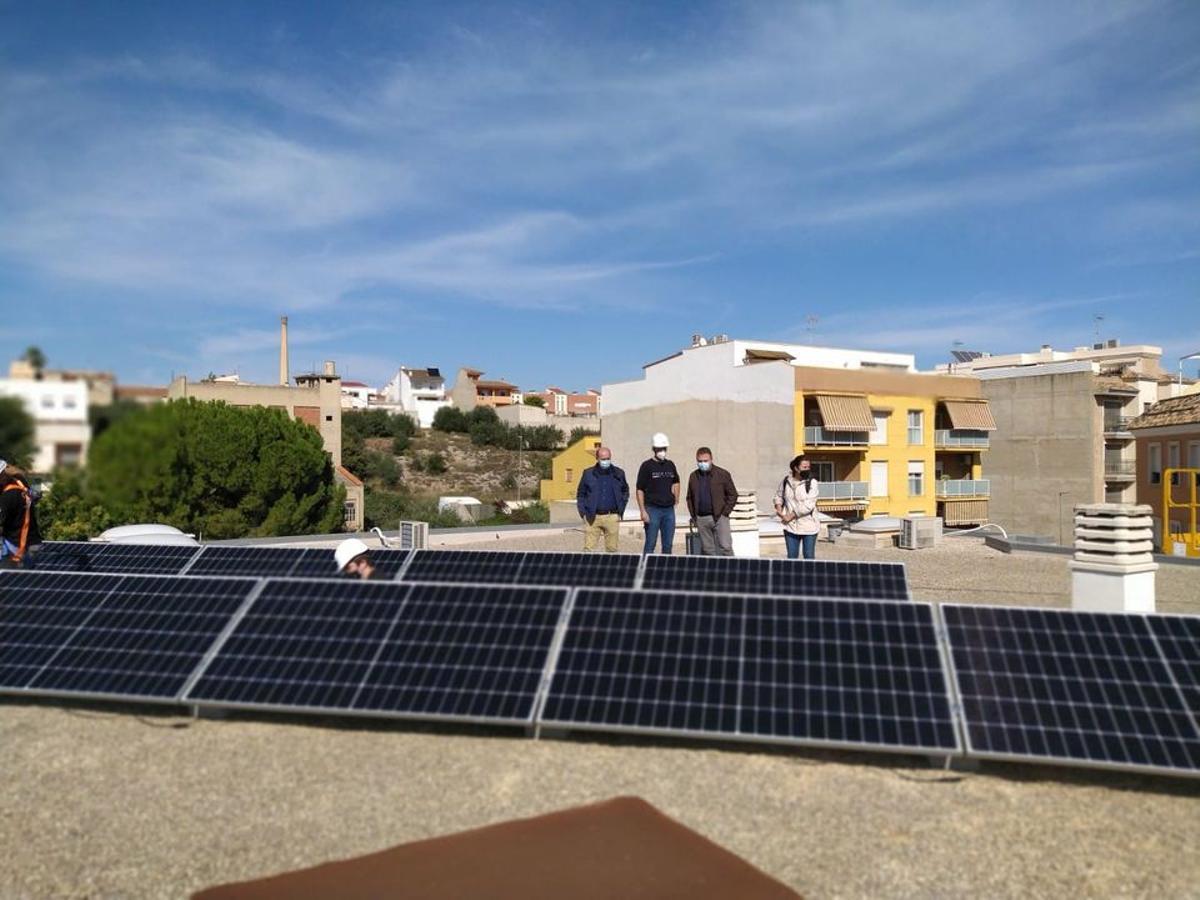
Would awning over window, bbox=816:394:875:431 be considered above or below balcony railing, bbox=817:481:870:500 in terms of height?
above

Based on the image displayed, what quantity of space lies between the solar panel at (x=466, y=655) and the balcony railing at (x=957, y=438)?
171ft

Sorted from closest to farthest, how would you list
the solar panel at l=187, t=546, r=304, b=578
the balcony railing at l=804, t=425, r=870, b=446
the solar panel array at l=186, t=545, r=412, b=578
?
the solar panel array at l=186, t=545, r=412, b=578 < the solar panel at l=187, t=546, r=304, b=578 < the balcony railing at l=804, t=425, r=870, b=446

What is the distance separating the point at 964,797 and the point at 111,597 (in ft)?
20.8

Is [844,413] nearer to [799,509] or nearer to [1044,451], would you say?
[1044,451]

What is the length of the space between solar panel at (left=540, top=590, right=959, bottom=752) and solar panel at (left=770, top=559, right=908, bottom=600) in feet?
8.26

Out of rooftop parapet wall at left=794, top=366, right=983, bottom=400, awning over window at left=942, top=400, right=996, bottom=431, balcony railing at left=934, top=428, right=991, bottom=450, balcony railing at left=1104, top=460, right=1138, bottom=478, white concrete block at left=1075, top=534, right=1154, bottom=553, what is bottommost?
balcony railing at left=1104, top=460, right=1138, bottom=478

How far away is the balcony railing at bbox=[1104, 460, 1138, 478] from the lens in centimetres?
5709

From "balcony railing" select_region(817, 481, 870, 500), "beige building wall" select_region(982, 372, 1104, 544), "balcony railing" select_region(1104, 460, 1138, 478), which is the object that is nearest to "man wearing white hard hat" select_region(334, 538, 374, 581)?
"balcony railing" select_region(817, 481, 870, 500)

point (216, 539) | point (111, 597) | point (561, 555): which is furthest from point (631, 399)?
point (111, 597)

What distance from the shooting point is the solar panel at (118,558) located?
35.9ft

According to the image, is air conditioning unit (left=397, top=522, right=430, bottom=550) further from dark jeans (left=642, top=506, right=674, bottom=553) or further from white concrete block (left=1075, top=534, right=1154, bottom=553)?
white concrete block (left=1075, top=534, right=1154, bottom=553)

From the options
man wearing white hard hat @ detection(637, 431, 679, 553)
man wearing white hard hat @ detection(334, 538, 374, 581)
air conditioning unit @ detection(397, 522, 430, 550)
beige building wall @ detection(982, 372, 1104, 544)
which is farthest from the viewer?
beige building wall @ detection(982, 372, 1104, 544)

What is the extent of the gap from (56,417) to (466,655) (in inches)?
160

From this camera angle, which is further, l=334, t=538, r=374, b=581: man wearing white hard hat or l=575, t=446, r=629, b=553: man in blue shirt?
l=575, t=446, r=629, b=553: man in blue shirt
